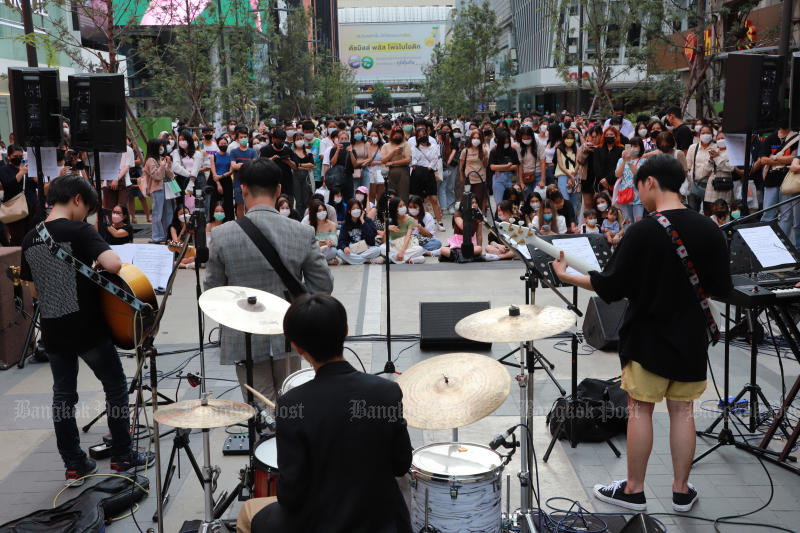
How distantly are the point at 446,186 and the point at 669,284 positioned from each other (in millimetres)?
13549

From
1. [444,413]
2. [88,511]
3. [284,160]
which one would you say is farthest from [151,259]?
[284,160]

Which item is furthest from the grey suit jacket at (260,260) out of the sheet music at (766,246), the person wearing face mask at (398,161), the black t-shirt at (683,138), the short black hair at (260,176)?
the black t-shirt at (683,138)

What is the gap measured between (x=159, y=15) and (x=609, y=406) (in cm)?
1585

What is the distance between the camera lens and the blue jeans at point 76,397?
5059 millimetres

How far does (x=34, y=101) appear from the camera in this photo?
26.0 ft

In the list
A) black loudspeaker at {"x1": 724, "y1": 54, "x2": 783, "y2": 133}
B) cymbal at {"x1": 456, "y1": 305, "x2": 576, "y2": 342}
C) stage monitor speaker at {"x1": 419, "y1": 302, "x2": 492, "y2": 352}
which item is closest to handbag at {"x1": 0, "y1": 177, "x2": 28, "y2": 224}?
stage monitor speaker at {"x1": 419, "y1": 302, "x2": 492, "y2": 352}

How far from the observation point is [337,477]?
9.14 feet

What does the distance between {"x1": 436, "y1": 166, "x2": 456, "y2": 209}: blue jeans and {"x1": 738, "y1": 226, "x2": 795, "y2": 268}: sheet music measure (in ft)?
38.9

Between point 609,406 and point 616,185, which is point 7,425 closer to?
point 609,406

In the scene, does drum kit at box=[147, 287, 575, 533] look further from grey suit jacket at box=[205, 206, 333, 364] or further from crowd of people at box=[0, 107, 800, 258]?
crowd of people at box=[0, 107, 800, 258]

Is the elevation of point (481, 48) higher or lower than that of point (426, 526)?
higher

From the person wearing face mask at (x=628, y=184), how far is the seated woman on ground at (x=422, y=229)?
296 centimetres

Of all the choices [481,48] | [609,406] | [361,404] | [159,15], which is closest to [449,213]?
[159,15]

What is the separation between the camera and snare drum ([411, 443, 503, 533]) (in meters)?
3.58
